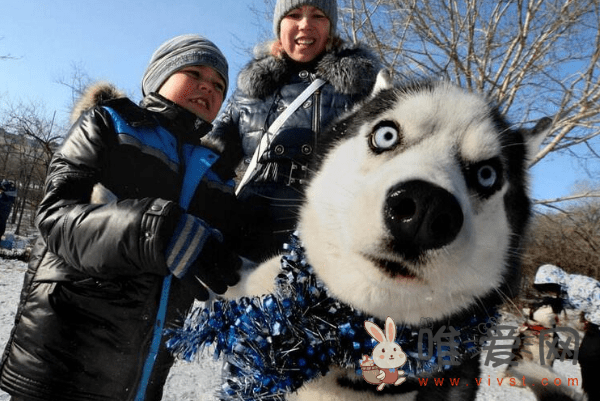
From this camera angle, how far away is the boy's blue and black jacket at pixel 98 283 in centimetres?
133

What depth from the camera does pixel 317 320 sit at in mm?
1046

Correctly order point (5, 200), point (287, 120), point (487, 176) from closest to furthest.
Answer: point (487, 176) < point (287, 120) < point (5, 200)

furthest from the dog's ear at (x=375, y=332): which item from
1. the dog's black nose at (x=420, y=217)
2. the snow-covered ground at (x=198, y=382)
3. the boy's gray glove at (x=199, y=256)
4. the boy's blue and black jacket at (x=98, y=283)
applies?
the snow-covered ground at (x=198, y=382)

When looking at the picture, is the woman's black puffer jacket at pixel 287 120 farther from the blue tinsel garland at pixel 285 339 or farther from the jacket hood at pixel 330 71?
the blue tinsel garland at pixel 285 339

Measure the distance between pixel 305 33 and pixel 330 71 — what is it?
0.82 feet

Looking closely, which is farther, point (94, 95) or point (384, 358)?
point (94, 95)

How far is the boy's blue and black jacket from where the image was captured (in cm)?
133

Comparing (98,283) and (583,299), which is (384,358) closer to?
(98,283)

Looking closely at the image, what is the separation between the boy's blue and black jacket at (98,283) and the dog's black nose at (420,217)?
0.80 meters

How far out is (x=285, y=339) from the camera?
1.01 metres

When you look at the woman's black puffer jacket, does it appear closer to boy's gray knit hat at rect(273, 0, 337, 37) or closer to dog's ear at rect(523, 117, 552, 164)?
boy's gray knit hat at rect(273, 0, 337, 37)

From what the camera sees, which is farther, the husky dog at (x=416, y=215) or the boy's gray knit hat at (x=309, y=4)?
the boy's gray knit hat at (x=309, y=4)

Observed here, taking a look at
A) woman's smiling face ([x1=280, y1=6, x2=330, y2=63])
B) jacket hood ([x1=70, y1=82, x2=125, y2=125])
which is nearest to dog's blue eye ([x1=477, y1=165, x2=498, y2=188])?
woman's smiling face ([x1=280, y1=6, x2=330, y2=63])

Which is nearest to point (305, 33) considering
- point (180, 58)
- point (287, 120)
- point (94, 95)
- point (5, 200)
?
point (287, 120)
